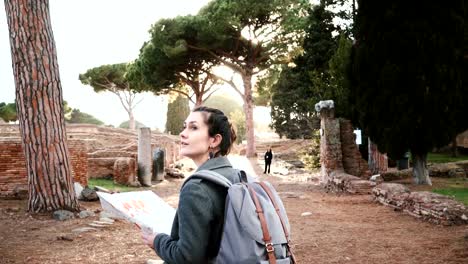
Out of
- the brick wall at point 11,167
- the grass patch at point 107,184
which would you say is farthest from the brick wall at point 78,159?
the grass patch at point 107,184

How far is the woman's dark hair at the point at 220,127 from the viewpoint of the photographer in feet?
7.04

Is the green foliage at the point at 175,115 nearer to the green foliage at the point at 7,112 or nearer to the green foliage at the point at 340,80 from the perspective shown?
the green foliage at the point at 7,112

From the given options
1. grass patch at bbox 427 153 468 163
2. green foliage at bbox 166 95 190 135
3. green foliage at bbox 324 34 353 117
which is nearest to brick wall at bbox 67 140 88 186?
green foliage at bbox 324 34 353 117

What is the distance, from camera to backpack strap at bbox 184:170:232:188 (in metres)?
1.89

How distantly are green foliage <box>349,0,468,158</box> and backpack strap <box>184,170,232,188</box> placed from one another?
11118mm

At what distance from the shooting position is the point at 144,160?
16109 millimetres

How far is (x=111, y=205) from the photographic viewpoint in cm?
214

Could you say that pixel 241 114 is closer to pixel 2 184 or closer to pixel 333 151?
pixel 333 151

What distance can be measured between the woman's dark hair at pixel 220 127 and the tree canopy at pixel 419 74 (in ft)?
35.6

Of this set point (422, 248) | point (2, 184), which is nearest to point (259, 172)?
point (2, 184)

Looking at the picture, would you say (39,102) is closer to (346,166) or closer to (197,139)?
(197,139)

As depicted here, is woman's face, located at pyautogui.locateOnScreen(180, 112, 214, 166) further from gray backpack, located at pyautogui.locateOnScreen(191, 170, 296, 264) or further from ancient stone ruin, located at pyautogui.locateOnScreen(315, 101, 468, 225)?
ancient stone ruin, located at pyautogui.locateOnScreen(315, 101, 468, 225)

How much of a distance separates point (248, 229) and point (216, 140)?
0.49 meters

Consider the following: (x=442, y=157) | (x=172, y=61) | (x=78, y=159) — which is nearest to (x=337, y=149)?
(x=78, y=159)
